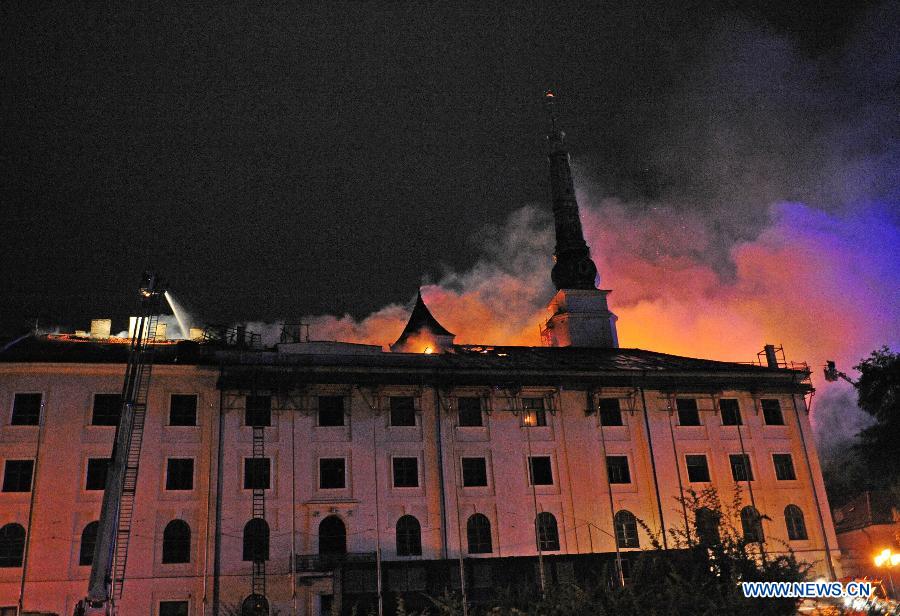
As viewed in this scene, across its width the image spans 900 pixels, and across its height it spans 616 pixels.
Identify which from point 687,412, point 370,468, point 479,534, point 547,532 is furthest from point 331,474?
point 687,412

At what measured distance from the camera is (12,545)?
34719 mm

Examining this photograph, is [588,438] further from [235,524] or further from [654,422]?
[235,524]

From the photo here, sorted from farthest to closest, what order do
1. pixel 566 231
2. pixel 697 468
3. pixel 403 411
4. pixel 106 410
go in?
pixel 566 231
pixel 697 468
pixel 403 411
pixel 106 410

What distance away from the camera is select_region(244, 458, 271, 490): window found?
125 feet

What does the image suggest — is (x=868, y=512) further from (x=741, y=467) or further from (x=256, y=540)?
(x=256, y=540)

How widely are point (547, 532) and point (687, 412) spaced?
11018 mm

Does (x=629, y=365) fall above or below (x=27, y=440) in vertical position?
above

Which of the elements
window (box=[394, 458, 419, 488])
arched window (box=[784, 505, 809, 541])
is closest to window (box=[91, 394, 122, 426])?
window (box=[394, 458, 419, 488])

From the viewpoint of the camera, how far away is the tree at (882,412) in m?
55.4

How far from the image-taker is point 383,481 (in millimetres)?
39938

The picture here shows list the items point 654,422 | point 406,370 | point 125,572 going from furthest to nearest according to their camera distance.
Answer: point 654,422 < point 406,370 < point 125,572

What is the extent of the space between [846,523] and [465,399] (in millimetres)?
36779

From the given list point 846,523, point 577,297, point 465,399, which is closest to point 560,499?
point 465,399

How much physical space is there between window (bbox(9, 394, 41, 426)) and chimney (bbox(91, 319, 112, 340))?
21.6 feet
